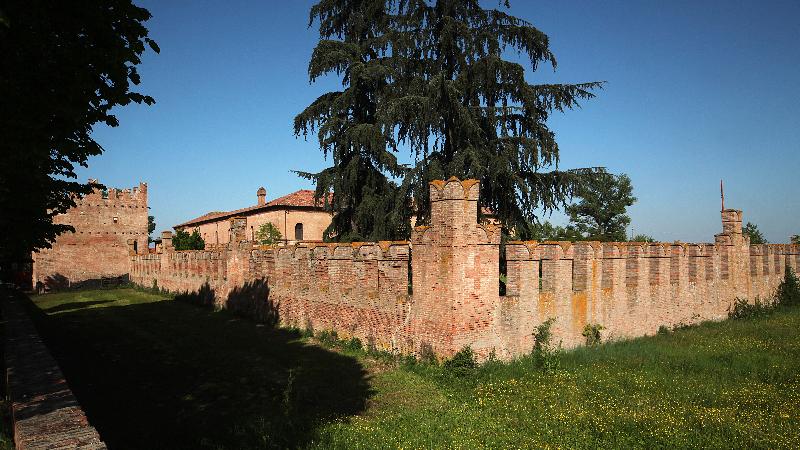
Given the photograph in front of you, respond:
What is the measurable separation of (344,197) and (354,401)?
1207cm

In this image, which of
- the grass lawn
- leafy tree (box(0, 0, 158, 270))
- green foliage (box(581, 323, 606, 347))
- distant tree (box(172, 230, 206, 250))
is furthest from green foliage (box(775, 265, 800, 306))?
distant tree (box(172, 230, 206, 250))

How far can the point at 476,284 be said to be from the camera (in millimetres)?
9445

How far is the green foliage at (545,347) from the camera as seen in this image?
9453 mm

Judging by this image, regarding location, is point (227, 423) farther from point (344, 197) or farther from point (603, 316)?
point (344, 197)

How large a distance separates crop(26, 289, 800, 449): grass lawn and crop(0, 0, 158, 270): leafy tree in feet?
12.3

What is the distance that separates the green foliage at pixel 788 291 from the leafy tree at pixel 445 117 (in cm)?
1007

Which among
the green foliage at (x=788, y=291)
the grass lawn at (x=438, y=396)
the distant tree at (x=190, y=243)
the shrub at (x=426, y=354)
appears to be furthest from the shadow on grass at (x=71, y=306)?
the green foliage at (x=788, y=291)

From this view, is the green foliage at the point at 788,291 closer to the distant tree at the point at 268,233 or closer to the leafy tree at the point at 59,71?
the leafy tree at the point at 59,71

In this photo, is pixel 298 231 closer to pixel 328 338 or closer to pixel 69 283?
pixel 69 283

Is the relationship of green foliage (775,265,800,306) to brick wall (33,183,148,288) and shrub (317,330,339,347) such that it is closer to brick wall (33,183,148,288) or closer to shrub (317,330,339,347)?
shrub (317,330,339,347)

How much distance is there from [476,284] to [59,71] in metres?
7.26

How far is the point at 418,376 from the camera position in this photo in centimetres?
918

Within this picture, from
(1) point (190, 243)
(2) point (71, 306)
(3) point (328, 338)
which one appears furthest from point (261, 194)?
(3) point (328, 338)

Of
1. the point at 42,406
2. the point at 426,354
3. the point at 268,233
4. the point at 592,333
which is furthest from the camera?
the point at 268,233
